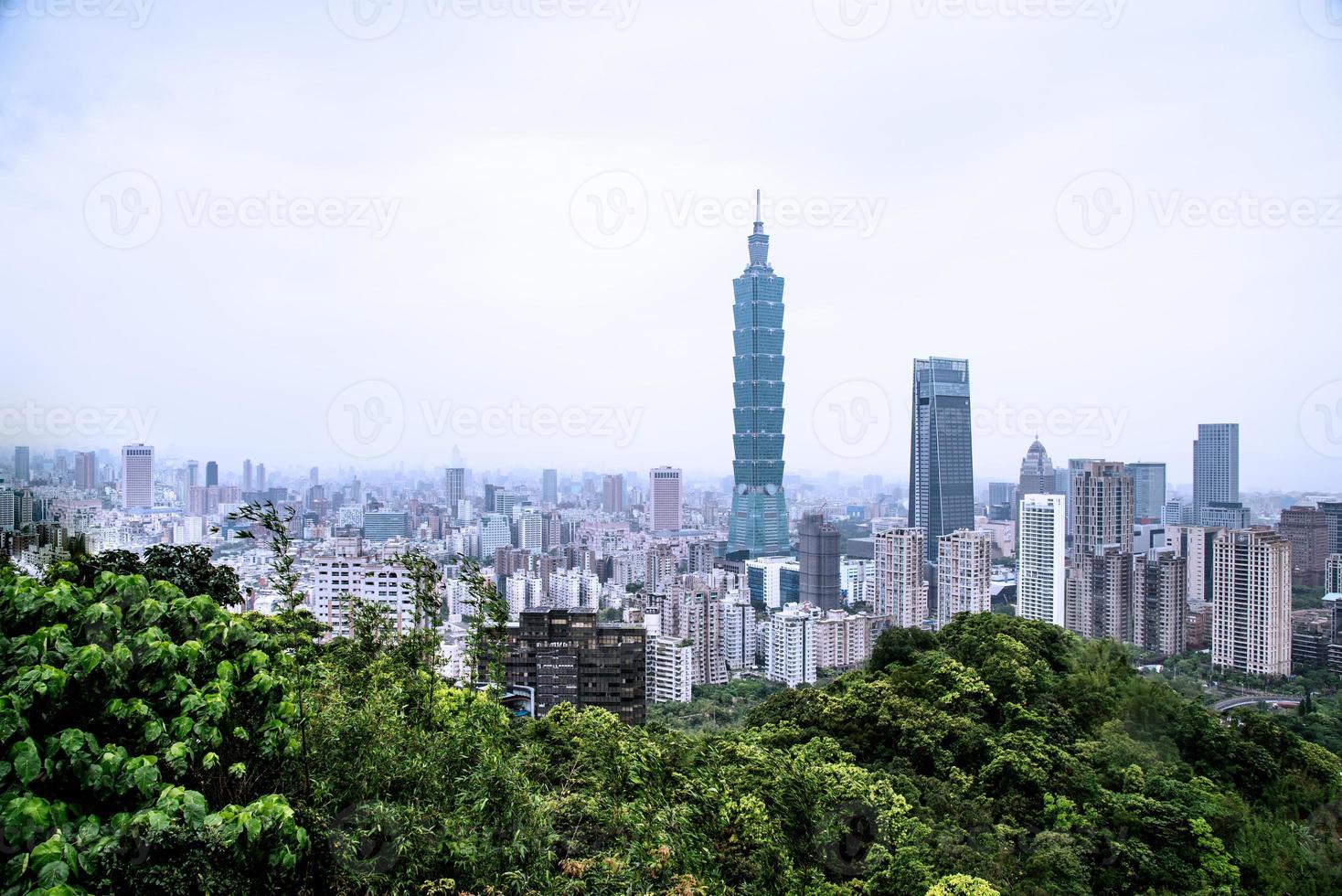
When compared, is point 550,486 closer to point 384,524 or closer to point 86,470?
point 384,524

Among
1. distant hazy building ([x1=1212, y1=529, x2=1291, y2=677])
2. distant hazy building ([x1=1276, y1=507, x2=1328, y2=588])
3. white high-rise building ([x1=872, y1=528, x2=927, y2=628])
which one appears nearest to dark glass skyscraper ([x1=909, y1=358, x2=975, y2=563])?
white high-rise building ([x1=872, y1=528, x2=927, y2=628])

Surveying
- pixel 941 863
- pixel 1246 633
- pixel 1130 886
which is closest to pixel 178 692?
pixel 941 863

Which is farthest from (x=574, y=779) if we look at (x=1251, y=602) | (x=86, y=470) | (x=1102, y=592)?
(x=1102, y=592)

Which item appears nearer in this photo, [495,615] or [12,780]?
[12,780]

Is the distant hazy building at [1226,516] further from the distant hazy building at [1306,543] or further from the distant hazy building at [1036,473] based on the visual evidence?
the distant hazy building at [1036,473]

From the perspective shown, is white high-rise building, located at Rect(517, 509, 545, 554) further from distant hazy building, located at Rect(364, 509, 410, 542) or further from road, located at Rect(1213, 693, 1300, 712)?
road, located at Rect(1213, 693, 1300, 712)

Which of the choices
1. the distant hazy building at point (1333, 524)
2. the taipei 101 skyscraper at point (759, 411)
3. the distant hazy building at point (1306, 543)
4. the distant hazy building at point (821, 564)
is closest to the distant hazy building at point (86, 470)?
the distant hazy building at point (1333, 524)

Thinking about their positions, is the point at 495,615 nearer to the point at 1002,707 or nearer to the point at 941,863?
the point at 941,863
